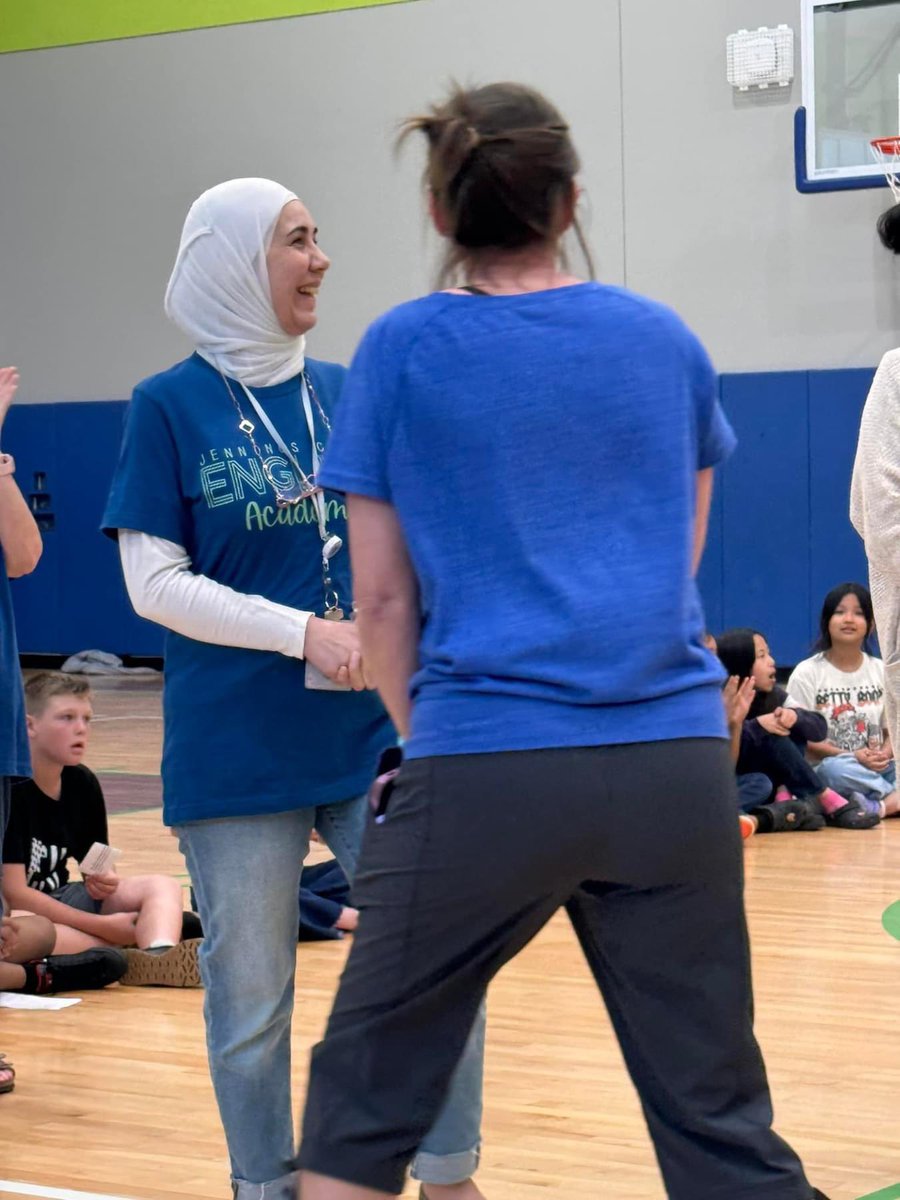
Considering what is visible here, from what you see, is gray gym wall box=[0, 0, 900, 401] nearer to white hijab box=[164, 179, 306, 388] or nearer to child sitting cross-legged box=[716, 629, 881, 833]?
child sitting cross-legged box=[716, 629, 881, 833]

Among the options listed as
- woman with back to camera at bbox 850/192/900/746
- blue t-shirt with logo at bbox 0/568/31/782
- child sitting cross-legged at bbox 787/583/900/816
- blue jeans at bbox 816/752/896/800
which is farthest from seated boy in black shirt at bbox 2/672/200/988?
child sitting cross-legged at bbox 787/583/900/816

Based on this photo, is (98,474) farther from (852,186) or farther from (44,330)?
(852,186)

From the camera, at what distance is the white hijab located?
252 cm

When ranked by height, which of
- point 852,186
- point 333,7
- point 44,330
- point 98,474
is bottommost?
point 98,474

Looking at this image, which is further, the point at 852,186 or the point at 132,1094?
the point at 852,186

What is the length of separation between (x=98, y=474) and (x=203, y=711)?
11.1m

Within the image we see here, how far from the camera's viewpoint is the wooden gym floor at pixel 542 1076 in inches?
117

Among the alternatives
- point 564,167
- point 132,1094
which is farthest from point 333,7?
point 564,167

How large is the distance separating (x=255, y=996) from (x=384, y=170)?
1046cm

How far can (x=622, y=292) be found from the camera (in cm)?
177

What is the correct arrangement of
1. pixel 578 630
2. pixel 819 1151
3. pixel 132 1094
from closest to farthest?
pixel 578 630
pixel 819 1151
pixel 132 1094

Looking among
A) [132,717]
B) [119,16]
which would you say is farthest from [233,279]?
[119,16]

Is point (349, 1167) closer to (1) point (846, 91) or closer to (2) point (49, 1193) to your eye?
(2) point (49, 1193)

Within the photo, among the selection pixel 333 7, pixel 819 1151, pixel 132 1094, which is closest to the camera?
pixel 819 1151
